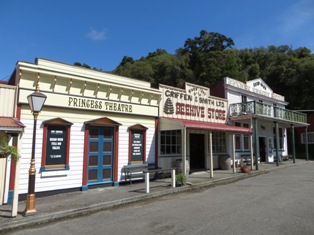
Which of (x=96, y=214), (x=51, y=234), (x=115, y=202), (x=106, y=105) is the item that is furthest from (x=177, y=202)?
(x=106, y=105)

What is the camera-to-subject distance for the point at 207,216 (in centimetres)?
668

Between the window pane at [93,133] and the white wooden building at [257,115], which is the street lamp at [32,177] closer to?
the window pane at [93,133]

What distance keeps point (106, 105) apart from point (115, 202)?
423cm

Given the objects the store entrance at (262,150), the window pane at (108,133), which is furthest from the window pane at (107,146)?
the store entrance at (262,150)

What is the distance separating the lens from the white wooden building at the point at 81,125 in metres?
9.23

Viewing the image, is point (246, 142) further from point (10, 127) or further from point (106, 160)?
point (10, 127)

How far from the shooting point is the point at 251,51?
48062mm

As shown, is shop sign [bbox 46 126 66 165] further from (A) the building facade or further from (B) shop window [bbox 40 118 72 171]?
(A) the building facade

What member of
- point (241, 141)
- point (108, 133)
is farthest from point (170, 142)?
point (241, 141)

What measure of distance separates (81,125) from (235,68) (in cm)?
3040

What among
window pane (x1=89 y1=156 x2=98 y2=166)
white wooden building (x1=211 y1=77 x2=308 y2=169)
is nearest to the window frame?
window pane (x1=89 y1=156 x2=98 y2=166)

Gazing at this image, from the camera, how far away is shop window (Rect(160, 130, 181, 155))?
44.8 feet

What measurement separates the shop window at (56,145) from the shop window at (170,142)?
198 inches

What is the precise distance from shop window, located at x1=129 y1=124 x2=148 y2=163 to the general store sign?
160 centimetres
